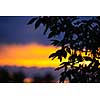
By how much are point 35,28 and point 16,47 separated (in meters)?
0.25

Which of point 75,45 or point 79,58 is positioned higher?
point 75,45

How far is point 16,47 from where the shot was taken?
307 cm

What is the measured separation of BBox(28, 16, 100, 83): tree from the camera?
121 inches

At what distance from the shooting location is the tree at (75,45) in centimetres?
306

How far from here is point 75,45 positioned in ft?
10.1
